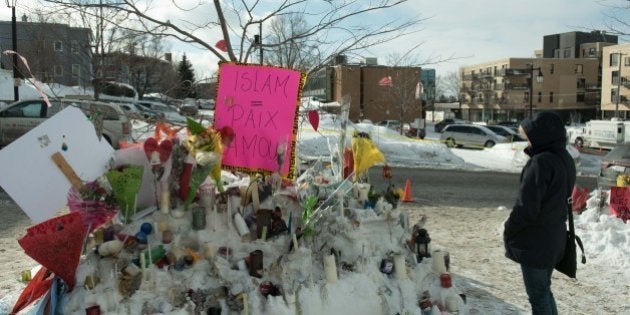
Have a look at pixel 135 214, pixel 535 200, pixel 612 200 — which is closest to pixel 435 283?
pixel 535 200

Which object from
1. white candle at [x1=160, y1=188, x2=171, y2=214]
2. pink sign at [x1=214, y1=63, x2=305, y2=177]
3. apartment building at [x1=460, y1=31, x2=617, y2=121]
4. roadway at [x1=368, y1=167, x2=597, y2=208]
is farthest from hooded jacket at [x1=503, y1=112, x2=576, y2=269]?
apartment building at [x1=460, y1=31, x2=617, y2=121]

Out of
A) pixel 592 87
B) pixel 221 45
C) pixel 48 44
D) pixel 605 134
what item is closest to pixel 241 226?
pixel 221 45

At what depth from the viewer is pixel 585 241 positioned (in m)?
5.92

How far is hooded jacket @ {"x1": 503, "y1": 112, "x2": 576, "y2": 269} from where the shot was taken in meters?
3.06

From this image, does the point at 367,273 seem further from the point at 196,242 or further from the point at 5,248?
the point at 5,248

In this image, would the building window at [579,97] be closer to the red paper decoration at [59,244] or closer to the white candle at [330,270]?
the white candle at [330,270]

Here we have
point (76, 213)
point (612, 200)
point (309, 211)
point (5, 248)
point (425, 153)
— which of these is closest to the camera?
point (76, 213)

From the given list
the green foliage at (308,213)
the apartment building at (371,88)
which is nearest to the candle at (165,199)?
the green foliage at (308,213)

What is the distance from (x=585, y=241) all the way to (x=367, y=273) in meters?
3.70

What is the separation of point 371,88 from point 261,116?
178 ft

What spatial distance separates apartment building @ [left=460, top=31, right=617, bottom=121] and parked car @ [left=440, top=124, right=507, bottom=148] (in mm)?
45069

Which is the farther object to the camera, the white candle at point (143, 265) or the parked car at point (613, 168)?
the parked car at point (613, 168)

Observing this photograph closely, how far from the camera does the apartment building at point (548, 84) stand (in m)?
76.8

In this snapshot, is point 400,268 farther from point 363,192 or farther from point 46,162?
point 46,162
